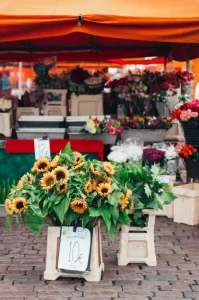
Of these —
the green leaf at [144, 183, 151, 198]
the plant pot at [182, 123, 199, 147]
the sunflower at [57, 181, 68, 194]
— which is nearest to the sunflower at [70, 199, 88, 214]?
the sunflower at [57, 181, 68, 194]

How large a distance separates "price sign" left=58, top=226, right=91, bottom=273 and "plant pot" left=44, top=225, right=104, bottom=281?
0.21 feet

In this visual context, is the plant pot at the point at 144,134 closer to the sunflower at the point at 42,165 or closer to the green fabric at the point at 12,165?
the green fabric at the point at 12,165

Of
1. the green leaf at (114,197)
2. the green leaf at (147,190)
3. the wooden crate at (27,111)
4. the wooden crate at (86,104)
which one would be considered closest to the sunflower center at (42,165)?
the green leaf at (114,197)

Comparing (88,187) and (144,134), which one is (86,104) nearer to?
(144,134)

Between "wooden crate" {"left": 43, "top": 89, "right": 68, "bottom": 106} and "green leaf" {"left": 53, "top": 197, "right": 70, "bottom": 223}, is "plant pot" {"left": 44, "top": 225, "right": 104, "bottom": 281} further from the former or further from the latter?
"wooden crate" {"left": 43, "top": 89, "right": 68, "bottom": 106}

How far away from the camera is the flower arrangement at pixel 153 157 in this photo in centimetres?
739

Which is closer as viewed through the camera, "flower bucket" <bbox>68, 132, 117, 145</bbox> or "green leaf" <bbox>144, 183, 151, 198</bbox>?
"green leaf" <bbox>144, 183, 151, 198</bbox>

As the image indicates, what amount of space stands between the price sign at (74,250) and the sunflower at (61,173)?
1.52ft

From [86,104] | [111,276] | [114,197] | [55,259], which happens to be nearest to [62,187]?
[114,197]

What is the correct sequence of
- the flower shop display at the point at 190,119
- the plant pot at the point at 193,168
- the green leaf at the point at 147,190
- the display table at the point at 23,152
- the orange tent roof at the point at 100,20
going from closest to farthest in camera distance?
the green leaf at the point at 147,190 < the orange tent roof at the point at 100,20 < the flower shop display at the point at 190,119 < the plant pot at the point at 193,168 < the display table at the point at 23,152

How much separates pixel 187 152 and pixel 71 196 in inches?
105

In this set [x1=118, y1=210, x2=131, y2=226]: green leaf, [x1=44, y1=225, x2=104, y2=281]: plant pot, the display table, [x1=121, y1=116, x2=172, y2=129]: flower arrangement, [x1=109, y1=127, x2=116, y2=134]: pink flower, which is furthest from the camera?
[x1=121, y1=116, x2=172, y2=129]: flower arrangement

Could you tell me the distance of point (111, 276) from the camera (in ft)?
17.2

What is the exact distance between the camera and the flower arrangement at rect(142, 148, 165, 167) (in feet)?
24.2
